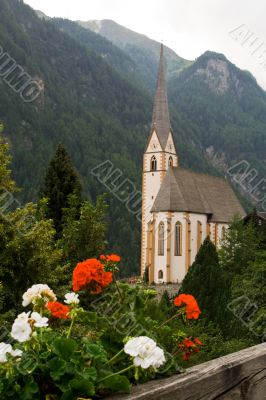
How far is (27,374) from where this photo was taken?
1887mm

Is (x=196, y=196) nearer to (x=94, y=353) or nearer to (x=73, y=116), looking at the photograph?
(x=94, y=353)

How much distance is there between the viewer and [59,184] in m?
28.3

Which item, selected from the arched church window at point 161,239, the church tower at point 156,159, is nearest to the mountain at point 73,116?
the church tower at point 156,159

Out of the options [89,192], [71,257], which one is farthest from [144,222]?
[89,192]

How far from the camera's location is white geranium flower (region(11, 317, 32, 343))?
83.0 inches

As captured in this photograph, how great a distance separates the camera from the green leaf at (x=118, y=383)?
193cm

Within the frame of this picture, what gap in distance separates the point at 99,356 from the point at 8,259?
11.2m

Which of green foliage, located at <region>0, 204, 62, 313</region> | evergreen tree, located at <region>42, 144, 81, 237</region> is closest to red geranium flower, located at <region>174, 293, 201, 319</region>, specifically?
green foliage, located at <region>0, 204, 62, 313</region>

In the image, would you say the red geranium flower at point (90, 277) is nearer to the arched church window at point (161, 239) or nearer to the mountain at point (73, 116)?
the arched church window at point (161, 239)

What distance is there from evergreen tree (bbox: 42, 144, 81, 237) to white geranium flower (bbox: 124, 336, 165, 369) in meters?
25.2

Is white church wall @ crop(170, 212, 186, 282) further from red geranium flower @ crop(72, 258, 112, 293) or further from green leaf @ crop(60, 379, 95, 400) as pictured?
green leaf @ crop(60, 379, 95, 400)

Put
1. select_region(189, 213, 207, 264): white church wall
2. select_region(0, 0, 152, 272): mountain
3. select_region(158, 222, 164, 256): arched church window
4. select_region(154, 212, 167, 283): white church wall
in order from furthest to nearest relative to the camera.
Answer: select_region(0, 0, 152, 272): mountain → select_region(189, 213, 207, 264): white church wall → select_region(158, 222, 164, 256): arched church window → select_region(154, 212, 167, 283): white church wall

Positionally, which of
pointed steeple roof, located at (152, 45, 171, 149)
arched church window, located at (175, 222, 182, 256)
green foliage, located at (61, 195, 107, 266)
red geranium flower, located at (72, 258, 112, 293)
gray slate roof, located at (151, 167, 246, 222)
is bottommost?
red geranium flower, located at (72, 258, 112, 293)

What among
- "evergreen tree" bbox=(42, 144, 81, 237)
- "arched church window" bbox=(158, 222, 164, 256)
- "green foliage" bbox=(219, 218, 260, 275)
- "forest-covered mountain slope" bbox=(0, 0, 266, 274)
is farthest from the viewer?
"forest-covered mountain slope" bbox=(0, 0, 266, 274)
